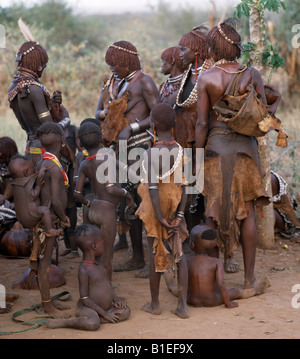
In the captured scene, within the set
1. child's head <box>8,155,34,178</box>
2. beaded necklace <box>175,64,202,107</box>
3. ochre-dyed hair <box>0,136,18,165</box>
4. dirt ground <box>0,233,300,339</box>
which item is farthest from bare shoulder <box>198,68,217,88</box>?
ochre-dyed hair <box>0,136,18,165</box>

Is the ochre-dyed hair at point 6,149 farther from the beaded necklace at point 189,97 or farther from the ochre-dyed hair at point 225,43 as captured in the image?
the ochre-dyed hair at point 225,43

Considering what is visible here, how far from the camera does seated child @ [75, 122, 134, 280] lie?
461 centimetres

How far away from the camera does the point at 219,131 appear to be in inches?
182

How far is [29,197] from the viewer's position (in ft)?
13.7

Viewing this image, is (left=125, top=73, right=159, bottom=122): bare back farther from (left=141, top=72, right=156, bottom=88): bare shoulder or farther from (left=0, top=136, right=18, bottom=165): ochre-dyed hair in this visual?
(left=0, top=136, right=18, bottom=165): ochre-dyed hair

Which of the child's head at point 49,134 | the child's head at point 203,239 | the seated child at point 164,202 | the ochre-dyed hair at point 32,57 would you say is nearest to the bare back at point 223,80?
the seated child at point 164,202

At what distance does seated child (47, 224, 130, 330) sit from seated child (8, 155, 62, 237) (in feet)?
0.89

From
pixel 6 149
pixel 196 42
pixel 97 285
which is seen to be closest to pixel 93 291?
pixel 97 285

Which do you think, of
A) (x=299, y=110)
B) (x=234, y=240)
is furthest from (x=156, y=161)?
(x=299, y=110)

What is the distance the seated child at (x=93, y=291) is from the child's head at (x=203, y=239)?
2.47 feet

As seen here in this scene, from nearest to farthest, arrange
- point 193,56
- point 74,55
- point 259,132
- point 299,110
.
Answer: point 259,132 < point 193,56 < point 299,110 < point 74,55

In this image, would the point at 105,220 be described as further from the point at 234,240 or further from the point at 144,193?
the point at 234,240

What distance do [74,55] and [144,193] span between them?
45.7 ft

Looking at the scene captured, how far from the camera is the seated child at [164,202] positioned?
4.13 metres
